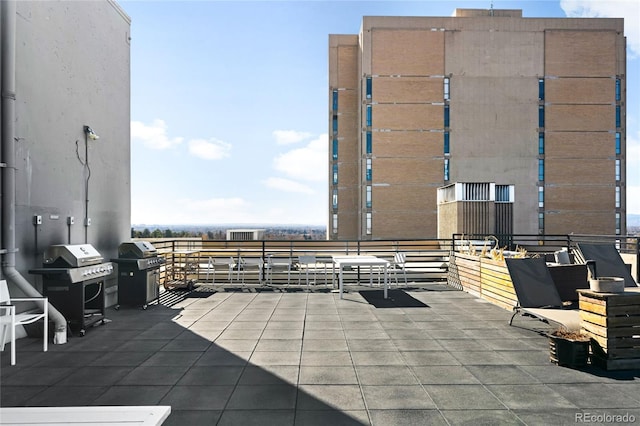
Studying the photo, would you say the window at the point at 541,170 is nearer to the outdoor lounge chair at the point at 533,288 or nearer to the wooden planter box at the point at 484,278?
the wooden planter box at the point at 484,278

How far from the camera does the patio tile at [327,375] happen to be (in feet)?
13.0

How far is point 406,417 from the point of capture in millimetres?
3213

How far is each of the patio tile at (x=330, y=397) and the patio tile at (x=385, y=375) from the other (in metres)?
0.24

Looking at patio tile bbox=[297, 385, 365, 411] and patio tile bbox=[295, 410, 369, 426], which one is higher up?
patio tile bbox=[295, 410, 369, 426]

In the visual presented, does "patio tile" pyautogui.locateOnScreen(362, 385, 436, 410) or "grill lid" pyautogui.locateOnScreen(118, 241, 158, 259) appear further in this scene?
"grill lid" pyautogui.locateOnScreen(118, 241, 158, 259)

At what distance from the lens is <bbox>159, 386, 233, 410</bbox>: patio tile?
11.2 ft

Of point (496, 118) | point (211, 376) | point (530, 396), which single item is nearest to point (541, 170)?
point (496, 118)

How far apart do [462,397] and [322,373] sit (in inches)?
50.7

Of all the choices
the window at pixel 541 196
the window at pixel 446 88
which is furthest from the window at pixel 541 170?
the window at pixel 446 88

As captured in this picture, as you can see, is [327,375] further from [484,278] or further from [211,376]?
[484,278]

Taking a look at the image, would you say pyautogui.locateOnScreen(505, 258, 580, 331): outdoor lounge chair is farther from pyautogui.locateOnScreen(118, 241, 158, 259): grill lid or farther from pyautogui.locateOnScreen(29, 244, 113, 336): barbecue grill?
pyautogui.locateOnScreen(118, 241, 158, 259): grill lid

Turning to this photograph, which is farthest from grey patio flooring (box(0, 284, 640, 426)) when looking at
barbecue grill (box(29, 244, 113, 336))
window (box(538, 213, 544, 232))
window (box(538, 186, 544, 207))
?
window (box(538, 186, 544, 207))

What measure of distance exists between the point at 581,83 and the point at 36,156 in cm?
3391

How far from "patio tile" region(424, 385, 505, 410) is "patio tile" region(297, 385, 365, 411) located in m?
0.63
